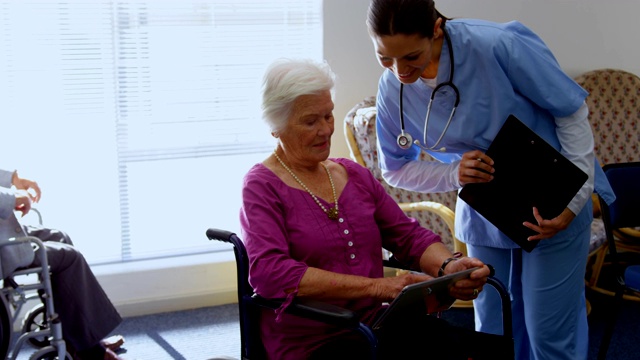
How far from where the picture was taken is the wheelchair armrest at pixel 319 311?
164 cm

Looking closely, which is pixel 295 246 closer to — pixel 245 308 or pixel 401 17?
pixel 245 308

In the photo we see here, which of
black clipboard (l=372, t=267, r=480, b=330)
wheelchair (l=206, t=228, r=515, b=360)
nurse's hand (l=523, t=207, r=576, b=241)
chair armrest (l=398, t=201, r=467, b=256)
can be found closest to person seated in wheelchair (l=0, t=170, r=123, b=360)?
wheelchair (l=206, t=228, r=515, b=360)

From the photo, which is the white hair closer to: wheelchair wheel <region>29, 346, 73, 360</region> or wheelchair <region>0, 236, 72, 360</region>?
wheelchair <region>0, 236, 72, 360</region>

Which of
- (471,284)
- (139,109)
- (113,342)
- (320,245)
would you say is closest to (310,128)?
(320,245)

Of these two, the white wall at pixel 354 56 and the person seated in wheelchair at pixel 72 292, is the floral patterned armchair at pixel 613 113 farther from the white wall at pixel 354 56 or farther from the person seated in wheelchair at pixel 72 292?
the person seated in wheelchair at pixel 72 292

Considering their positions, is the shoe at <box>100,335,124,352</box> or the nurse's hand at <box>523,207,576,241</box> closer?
the nurse's hand at <box>523,207,576,241</box>

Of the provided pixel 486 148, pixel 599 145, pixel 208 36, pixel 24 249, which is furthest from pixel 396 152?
pixel 599 145

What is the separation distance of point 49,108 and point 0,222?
0.96 meters

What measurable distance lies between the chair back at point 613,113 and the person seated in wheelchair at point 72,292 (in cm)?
260

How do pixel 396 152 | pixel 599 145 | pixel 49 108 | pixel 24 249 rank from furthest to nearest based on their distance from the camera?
1. pixel 599 145
2. pixel 49 108
3. pixel 24 249
4. pixel 396 152

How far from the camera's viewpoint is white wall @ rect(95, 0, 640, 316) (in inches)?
141

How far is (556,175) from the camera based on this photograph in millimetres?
1930

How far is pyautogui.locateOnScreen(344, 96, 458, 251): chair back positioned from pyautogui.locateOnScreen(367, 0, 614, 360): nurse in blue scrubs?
115cm

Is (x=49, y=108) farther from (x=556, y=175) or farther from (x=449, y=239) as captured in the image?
(x=556, y=175)
